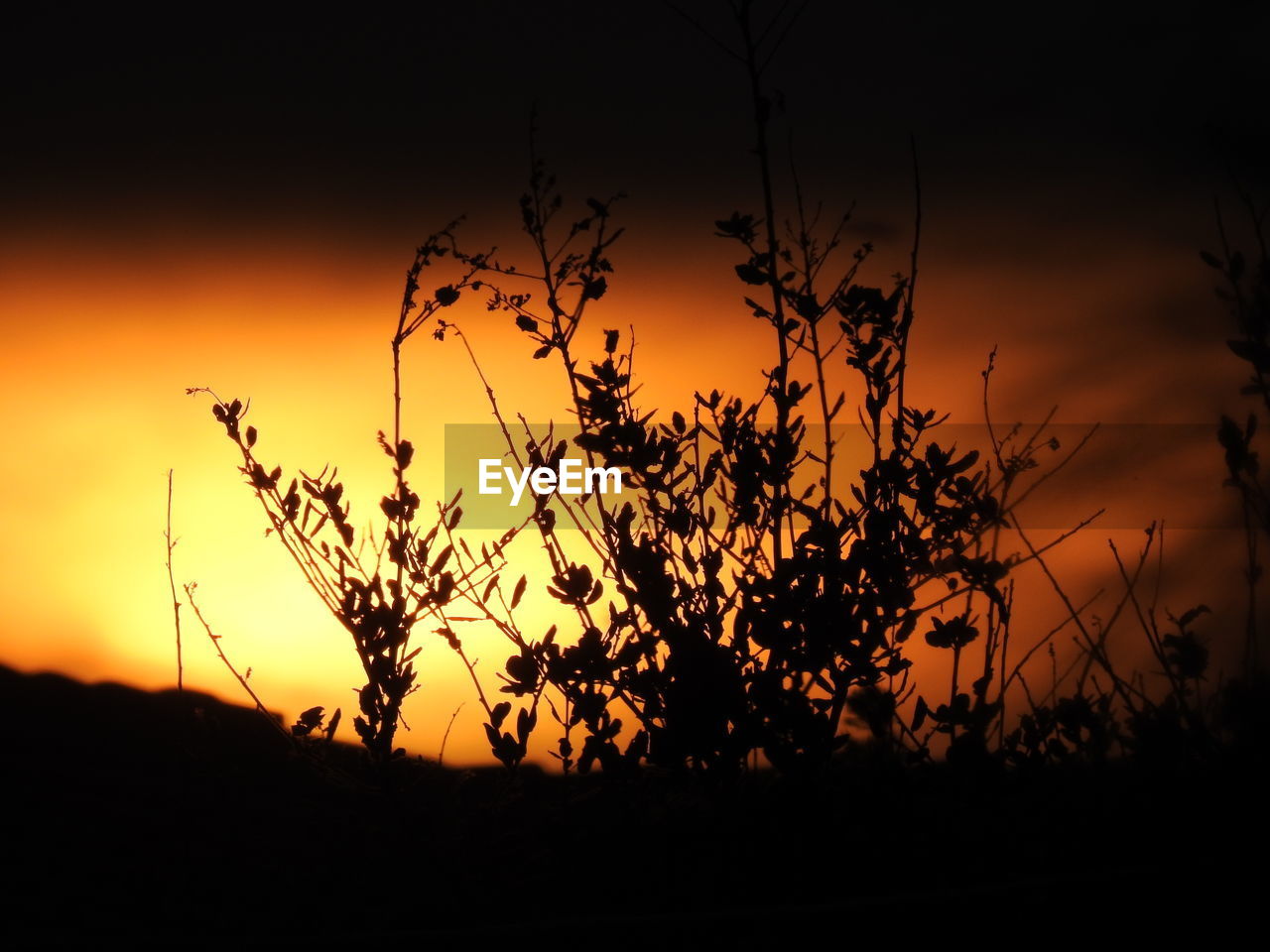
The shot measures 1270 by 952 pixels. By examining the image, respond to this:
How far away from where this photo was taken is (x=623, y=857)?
2967mm

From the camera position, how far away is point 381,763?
10.0 feet

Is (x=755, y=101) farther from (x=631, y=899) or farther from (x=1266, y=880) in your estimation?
(x=1266, y=880)

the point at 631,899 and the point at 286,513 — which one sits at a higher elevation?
the point at 286,513

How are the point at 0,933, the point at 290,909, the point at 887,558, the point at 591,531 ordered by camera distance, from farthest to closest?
the point at 591,531 < the point at 887,558 < the point at 290,909 < the point at 0,933

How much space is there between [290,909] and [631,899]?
95 cm

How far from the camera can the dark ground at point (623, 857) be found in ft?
8.12

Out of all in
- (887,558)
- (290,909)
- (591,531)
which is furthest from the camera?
(591,531)

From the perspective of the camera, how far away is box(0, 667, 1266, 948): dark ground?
247 cm

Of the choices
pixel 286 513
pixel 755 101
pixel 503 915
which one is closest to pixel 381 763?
pixel 503 915

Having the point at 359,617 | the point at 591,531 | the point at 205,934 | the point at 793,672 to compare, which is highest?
the point at 591,531

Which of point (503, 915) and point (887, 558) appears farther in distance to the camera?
point (887, 558)
